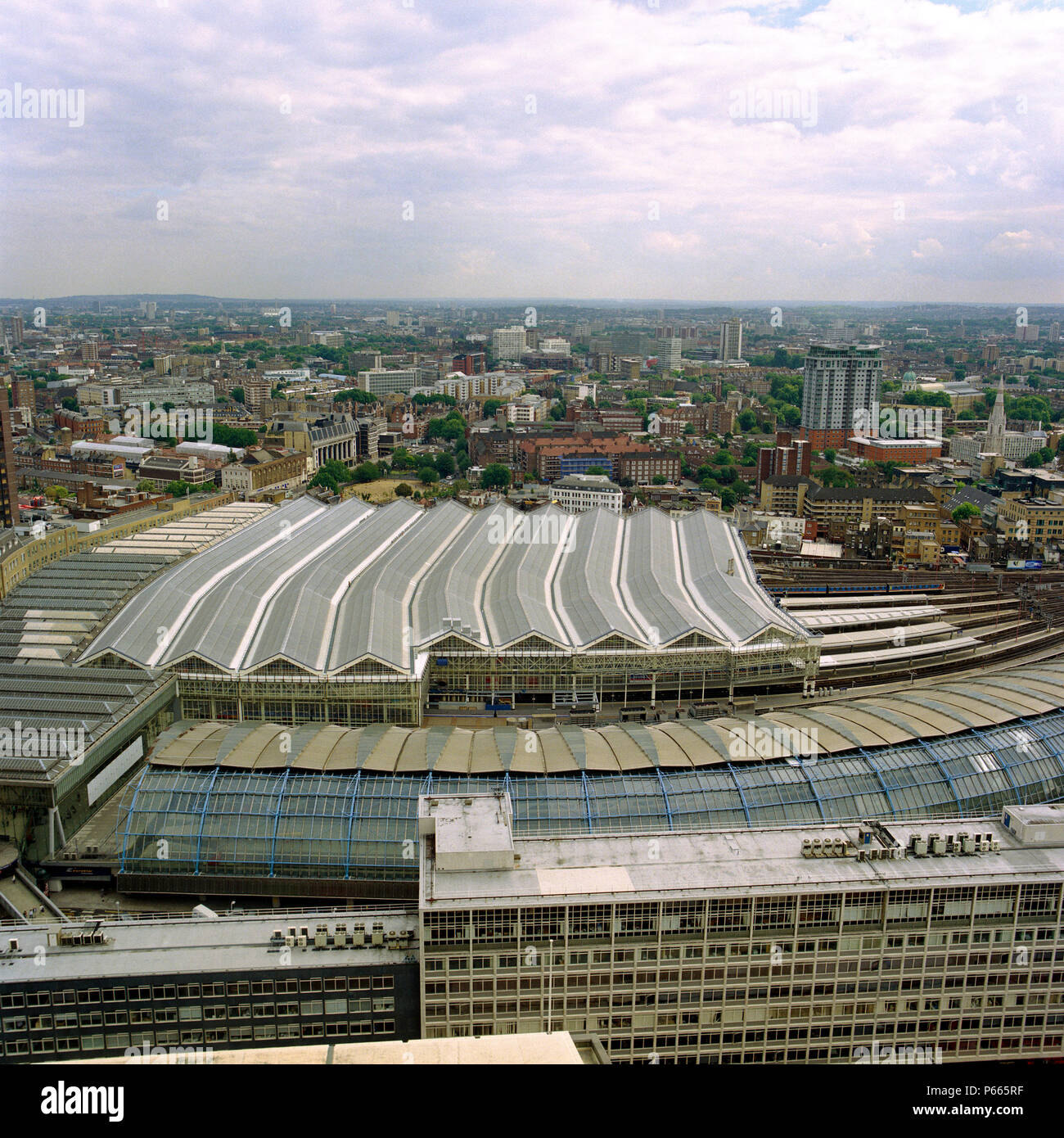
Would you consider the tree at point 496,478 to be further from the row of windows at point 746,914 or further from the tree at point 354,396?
the row of windows at point 746,914

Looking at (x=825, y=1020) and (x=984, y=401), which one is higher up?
(x=984, y=401)

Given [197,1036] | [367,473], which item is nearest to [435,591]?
[197,1036]

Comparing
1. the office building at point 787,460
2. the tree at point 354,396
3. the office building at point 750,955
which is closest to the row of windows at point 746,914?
the office building at point 750,955

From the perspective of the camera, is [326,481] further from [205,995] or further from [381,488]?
[205,995]

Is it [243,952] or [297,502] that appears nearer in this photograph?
[243,952]

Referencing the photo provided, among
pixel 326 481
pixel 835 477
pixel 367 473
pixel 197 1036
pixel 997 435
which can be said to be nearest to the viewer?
pixel 197 1036
